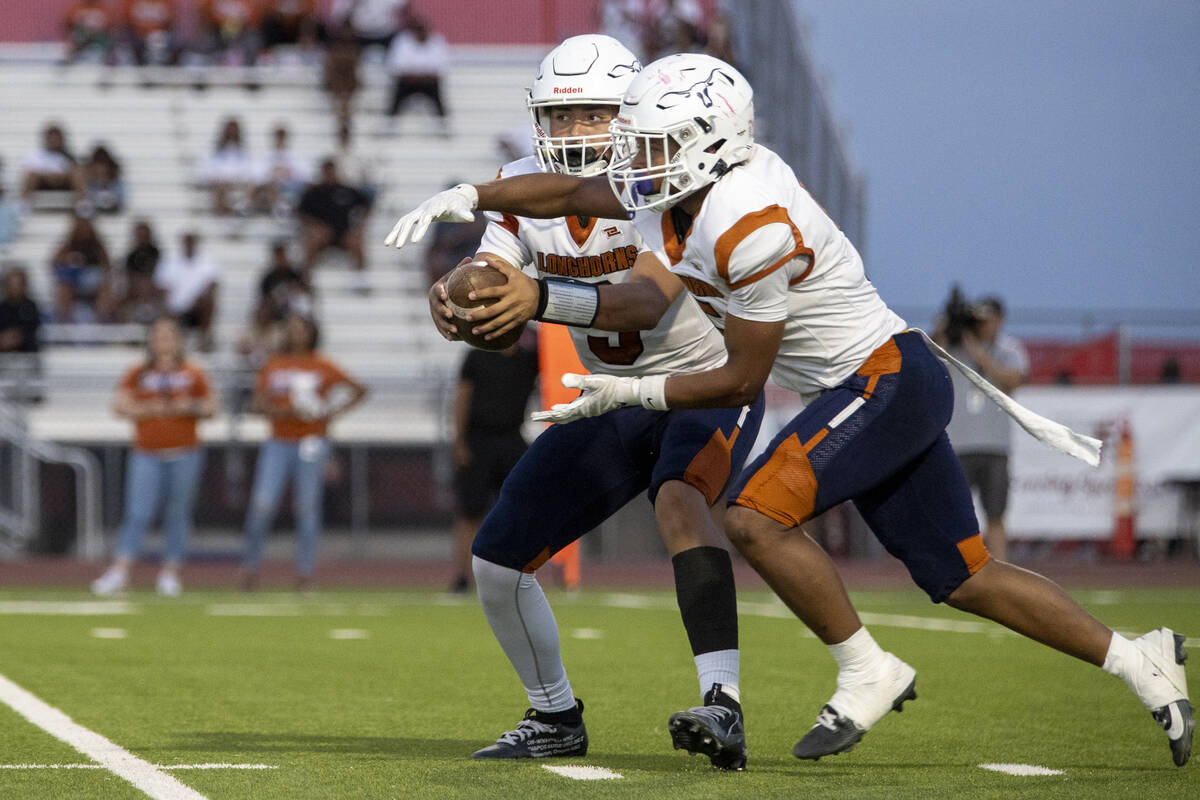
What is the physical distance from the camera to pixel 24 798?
4.00 meters

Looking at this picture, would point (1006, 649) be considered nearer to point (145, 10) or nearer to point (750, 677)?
point (750, 677)

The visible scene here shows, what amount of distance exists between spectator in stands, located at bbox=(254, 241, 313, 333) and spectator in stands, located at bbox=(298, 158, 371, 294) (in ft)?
2.27

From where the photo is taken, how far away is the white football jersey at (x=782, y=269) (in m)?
4.07

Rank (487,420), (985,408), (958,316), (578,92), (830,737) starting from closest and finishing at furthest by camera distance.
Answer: (830,737) < (578,92) < (985,408) < (958,316) < (487,420)

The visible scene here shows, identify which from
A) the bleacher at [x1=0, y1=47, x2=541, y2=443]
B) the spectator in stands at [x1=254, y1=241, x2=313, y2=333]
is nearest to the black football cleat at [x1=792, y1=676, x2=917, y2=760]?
the bleacher at [x1=0, y1=47, x2=541, y2=443]

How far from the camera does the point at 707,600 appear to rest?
4.54 meters

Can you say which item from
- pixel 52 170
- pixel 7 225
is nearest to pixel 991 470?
pixel 7 225

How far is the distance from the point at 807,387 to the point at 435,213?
42.3 inches

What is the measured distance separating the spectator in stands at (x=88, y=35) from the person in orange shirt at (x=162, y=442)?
10.0m

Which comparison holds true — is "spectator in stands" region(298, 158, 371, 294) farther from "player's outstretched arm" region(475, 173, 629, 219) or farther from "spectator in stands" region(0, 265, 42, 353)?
"player's outstretched arm" region(475, 173, 629, 219)

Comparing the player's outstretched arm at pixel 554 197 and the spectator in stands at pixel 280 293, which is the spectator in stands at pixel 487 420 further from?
the player's outstretched arm at pixel 554 197

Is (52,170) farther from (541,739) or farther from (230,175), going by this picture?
(541,739)

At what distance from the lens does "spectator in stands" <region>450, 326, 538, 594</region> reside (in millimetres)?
10914

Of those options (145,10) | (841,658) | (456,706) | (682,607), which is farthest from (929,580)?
(145,10)
